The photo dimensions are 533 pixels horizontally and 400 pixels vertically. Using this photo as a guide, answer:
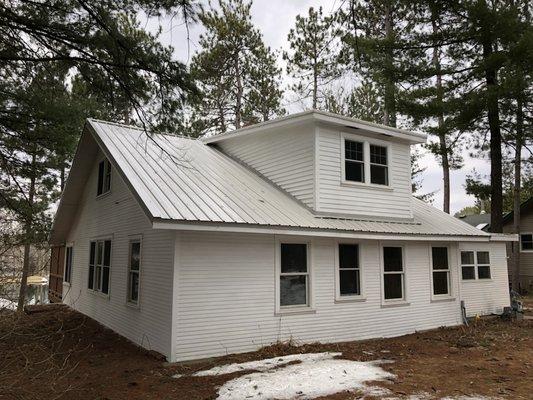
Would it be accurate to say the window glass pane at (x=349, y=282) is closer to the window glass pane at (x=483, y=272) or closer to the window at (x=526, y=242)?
the window glass pane at (x=483, y=272)

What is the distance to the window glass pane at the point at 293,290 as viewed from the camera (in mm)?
9703

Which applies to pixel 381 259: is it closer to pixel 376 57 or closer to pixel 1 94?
pixel 376 57

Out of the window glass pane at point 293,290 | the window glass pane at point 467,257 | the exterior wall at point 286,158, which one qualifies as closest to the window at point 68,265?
the exterior wall at point 286,158

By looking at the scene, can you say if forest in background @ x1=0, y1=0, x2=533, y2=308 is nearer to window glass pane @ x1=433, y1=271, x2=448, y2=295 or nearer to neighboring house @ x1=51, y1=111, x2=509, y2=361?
neighboring house @ x1=51, y1=111, x2=509, y2=361

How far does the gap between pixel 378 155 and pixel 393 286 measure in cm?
358

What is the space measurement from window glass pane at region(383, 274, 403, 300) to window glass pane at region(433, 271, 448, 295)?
1.51 metres

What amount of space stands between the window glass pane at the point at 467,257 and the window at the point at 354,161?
4.72 metres

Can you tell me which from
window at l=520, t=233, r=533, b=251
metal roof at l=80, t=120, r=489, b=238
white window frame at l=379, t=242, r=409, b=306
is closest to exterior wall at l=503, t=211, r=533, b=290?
window at l=520, t=233, r=533, b=251

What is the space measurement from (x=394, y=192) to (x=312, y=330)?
4768 millimetres

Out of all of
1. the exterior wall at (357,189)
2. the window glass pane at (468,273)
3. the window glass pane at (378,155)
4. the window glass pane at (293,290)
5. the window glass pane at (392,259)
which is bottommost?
the window glass pane at (293,290)

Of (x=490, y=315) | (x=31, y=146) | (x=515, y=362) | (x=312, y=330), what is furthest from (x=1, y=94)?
(x=490, y=315)

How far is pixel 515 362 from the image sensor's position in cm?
843

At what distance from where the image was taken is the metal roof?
8531 millimetres

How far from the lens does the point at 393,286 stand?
38.1 ft
